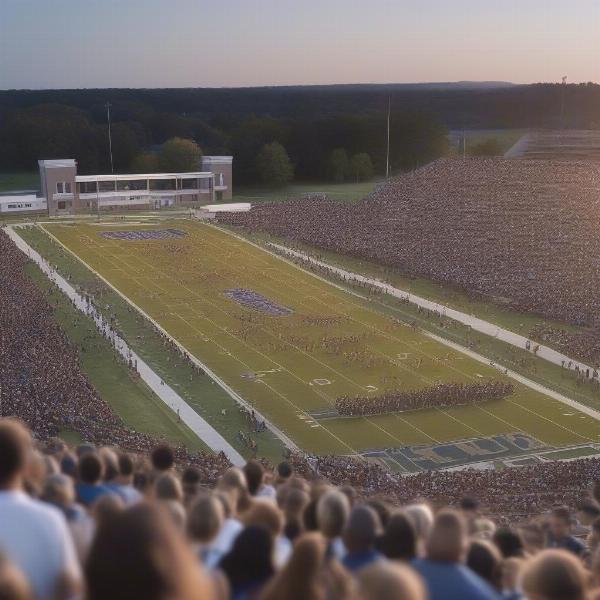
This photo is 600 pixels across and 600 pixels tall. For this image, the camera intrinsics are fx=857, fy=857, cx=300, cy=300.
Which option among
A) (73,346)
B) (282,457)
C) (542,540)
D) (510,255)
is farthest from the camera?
(510,255)

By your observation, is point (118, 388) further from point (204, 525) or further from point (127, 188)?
point (127, 188)

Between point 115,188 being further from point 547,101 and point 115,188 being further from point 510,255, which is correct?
point 547,101

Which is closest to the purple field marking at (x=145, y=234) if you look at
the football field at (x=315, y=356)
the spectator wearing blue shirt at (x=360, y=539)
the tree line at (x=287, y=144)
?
the football field at (x=315, y=356)

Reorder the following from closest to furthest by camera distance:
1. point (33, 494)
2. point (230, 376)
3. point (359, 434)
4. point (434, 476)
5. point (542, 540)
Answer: point (33, 494), point (542, 540), point (434, 476), point (359, 434), point (230, 376)

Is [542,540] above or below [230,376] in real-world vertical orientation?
above

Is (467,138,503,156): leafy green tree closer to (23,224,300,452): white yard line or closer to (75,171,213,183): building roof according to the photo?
(75,171,213,183): building roof

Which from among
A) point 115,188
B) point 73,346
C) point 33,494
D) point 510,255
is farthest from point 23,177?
point 33,494
